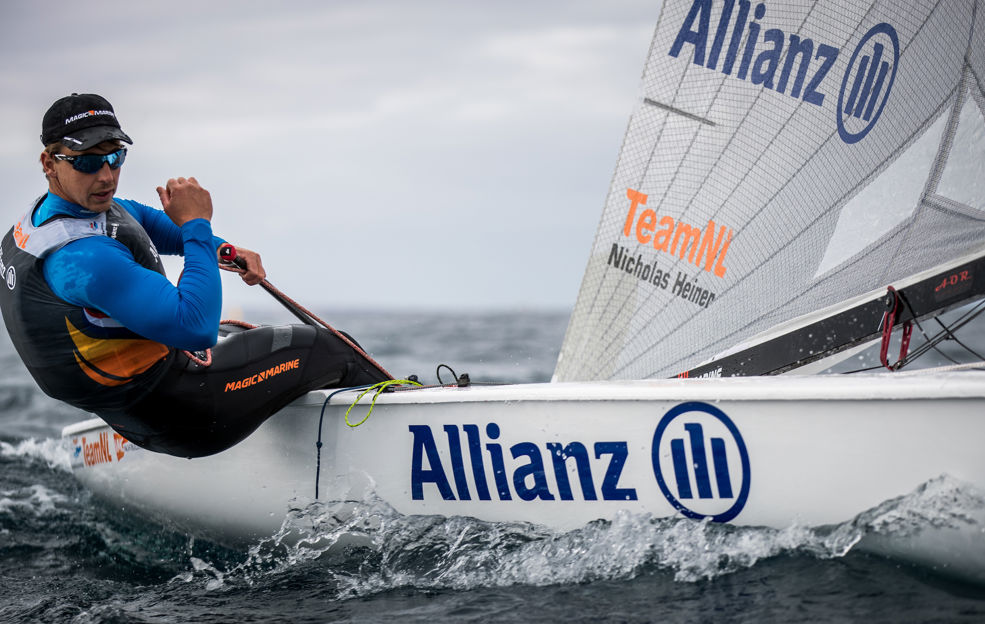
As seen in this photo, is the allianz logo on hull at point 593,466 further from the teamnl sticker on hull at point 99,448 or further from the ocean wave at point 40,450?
the ocean wave at point 40,450

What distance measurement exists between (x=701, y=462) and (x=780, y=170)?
45.1 inches

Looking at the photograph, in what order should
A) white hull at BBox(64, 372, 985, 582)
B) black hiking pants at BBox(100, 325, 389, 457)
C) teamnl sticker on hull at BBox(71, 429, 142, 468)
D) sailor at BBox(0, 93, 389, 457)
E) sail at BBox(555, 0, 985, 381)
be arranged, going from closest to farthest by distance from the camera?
1. white hull at BBox(64, 372, 985, 582)
2. sailor at BBox(0, 93, 389, 457)
3. black hiking pants at BBox(100, 325, 389, 457)
4. sail at BBox(555, 0, 985, 381)
5. teamnl sticker on hull at BBox(71, 429, 142, 468)

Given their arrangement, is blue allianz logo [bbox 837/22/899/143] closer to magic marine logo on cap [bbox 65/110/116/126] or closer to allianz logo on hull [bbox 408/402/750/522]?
allianz logo on hull [bbox 408/402/750/522]

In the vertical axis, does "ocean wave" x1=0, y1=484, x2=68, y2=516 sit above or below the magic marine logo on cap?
below

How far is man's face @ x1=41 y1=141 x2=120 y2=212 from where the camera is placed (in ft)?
7.27

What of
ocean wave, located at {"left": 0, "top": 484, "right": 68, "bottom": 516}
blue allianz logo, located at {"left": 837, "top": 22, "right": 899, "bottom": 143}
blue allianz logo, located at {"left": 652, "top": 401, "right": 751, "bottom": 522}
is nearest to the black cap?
blue allianz logo, located at {"left": 652, "top": 401, "right": 751, "bottom": 522}

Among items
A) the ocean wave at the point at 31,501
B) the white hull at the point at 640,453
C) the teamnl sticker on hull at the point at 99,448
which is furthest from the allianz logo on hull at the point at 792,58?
the ocean wave at the point at 31,501

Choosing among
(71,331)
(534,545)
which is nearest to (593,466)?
(534,545)

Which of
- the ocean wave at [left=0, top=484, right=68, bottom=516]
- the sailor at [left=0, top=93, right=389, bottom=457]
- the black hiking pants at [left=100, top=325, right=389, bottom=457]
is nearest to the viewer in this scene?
the sailor at [left=0, top=93, right=389, bottom=457]

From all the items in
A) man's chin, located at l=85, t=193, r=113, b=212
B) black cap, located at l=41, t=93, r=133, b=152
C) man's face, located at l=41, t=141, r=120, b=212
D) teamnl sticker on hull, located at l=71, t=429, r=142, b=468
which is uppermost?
black cap, located at l=41, t=93, r=133, b=152

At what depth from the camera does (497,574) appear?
7.75 ft

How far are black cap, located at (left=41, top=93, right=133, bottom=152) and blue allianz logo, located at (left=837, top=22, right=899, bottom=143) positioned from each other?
6.78ft

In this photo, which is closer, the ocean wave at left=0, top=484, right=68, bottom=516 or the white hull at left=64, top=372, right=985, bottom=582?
the white hull at left=64, top=372, right=985, bottom=582

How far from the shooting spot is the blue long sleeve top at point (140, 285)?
2.13m
